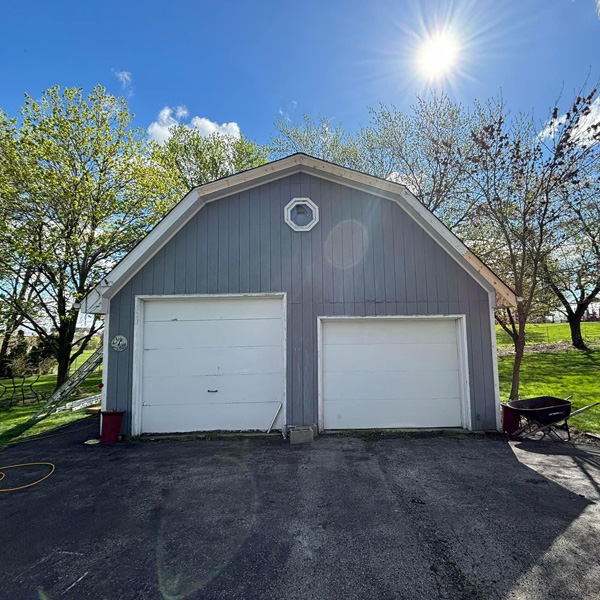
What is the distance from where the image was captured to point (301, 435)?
551 cm

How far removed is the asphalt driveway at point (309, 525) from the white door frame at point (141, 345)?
2.97 feet

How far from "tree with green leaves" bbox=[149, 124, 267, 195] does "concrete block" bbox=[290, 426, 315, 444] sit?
47.2 ft

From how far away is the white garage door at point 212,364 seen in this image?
238 inches

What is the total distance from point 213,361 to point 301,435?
6.98 ft

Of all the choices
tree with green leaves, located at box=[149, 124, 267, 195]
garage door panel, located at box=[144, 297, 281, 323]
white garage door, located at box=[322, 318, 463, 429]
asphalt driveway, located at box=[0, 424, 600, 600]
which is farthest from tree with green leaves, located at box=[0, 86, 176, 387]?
white garage door, located at box=[322, 318, 463, 429]

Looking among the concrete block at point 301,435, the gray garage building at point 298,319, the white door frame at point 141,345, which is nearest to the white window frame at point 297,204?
the gray garage building at point 298,319

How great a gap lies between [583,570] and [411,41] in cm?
1004

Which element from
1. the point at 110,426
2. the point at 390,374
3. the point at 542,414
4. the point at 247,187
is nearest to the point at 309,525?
the point at 390,374

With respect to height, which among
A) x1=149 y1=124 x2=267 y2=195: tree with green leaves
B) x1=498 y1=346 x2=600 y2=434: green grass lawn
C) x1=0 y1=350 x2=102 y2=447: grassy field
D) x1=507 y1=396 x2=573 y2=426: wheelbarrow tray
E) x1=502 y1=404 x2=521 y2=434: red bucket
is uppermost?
x1=149 y1=124 x2=267 y2=195: tree with green leaves

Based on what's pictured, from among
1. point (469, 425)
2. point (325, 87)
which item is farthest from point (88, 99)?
point (469, 425)

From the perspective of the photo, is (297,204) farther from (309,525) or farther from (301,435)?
(309,525)

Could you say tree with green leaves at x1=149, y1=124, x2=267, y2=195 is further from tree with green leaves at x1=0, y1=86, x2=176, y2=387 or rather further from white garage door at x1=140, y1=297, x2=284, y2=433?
white garage door at x1=140, y1=297, x2=284, y2=433

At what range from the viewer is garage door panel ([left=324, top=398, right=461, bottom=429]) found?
607 centimetres

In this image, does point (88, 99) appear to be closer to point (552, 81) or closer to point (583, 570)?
point (552, 81)
